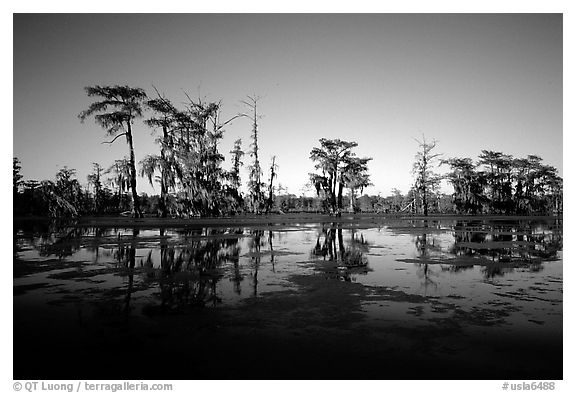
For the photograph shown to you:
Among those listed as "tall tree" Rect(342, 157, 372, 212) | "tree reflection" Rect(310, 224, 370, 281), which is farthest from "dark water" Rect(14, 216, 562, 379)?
"tall tree" Rect(342, 157, 372, 212)

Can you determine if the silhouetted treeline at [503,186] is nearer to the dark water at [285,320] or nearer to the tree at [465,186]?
the tree at [465,186]

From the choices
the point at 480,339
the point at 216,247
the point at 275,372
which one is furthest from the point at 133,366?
the point at 216,247

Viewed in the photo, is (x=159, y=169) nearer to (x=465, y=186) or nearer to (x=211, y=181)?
(x=211, y=181)

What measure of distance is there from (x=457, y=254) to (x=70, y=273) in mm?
9937

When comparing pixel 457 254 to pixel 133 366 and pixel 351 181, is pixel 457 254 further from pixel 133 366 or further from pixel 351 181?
pixel 351 181

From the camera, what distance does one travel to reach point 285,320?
4004 millimetres

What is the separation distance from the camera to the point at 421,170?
47625 millimetres

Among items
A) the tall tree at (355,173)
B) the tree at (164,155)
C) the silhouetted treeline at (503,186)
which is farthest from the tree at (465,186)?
the tree at (164,155)

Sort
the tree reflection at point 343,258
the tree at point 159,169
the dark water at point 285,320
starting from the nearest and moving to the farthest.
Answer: the dark water at point 285,320 < the tree reflection at point 343,258 < the tree at point 159,169

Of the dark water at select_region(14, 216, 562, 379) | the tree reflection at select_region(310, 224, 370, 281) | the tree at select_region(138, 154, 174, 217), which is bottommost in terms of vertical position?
the tree reflection at select_region(310, 224, 370, 281)

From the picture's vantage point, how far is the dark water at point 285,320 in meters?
2.88

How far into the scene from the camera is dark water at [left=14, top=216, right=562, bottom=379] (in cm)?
288

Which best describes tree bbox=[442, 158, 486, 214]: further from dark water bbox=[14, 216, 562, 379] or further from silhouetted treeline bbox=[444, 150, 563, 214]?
dark water bbox=[14, 216, 562, 379]

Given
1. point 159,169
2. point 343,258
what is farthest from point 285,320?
point 159,169
